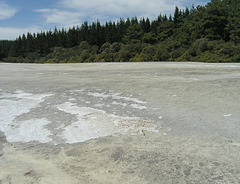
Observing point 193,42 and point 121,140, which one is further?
point 193,42

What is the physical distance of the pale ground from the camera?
8.79ft

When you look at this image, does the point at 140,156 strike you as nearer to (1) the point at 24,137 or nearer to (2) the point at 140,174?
(2) the point at 140,174

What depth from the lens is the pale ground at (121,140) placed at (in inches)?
105

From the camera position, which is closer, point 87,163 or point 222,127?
point 87,163

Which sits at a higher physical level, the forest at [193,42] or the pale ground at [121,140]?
the forest at [193,42]

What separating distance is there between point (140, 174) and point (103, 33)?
59.6 metres

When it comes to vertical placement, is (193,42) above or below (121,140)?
above

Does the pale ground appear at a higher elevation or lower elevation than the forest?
lower

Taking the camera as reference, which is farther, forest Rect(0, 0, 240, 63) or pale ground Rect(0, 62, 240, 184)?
forest Rect(0, 0, 240, 63)

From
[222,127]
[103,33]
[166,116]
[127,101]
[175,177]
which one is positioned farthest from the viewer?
[103,33]

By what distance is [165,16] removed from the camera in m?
62.3

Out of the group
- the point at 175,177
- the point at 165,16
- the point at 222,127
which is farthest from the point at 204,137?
the point at 165,16

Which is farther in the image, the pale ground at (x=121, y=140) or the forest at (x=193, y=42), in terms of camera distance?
the forest at (x=193, y=42)

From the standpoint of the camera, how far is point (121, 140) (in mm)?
3617
